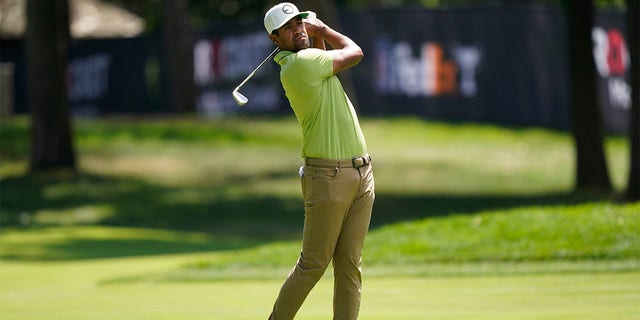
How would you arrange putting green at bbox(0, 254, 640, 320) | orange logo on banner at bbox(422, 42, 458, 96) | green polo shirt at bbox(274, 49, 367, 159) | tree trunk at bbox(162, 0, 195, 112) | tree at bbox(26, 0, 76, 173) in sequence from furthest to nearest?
tree trunk at bbox(162, 0, 195, 112) → orange logo on banner at bbox(422, 42, 458, 96) → tree at bbox(26, 0, 76, 173) → putting green at bbox(0, 254, 640, 320) → green polo shirt at bbox(274, 49, 367, 159)

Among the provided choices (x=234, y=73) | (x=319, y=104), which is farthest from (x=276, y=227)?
(x=319, y=104)

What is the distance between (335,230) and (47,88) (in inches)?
741

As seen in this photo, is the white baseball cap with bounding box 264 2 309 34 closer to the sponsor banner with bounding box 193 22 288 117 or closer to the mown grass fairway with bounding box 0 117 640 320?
the mown grass fairway with bounding box 0 117 640 320

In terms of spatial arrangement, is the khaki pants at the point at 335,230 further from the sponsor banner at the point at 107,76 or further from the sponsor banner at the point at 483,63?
the sponsor banner at the point at 107,76

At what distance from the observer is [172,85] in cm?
3462

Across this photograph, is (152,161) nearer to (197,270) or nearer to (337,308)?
(197,270)

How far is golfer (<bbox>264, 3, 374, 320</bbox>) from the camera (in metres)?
7.89

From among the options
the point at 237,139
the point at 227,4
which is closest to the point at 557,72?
the point at 237,139

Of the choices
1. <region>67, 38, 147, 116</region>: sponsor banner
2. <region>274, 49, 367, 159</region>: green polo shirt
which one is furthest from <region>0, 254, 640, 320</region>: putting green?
<region>67, 38, 147, 116</region>: sponsor banner

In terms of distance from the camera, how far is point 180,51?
33.3 metres

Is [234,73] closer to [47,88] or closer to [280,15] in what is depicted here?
[47,88]

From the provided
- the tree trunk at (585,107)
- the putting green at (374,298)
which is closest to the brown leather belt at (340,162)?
the putting green at (374,298)

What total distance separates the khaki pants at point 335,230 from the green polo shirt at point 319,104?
9cm

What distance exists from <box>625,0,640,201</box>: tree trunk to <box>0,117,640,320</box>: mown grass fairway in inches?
44.5
